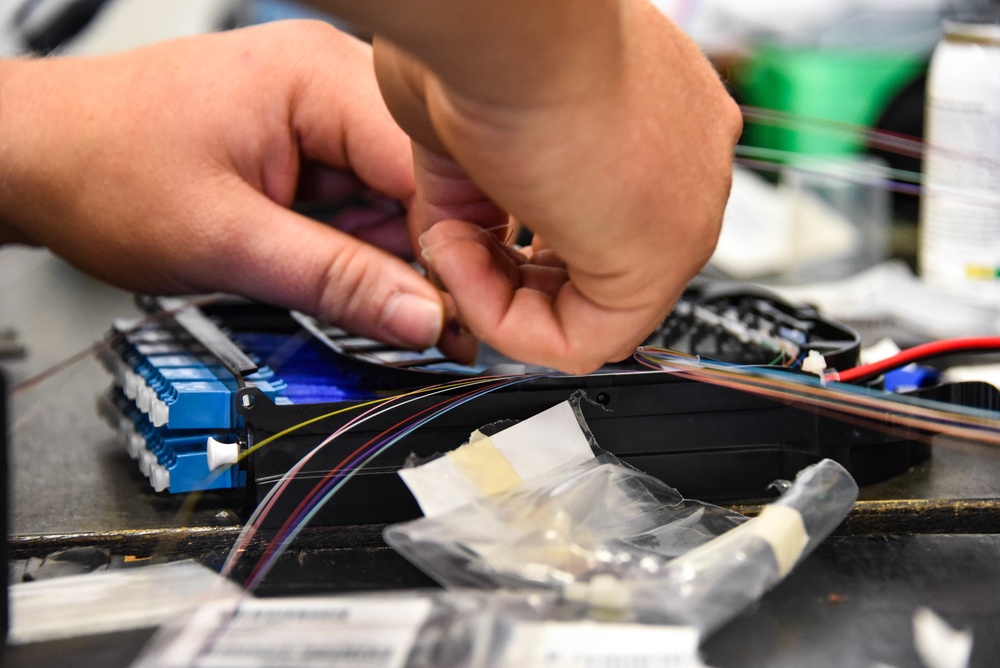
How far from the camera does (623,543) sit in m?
0.49

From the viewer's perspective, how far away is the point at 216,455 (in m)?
0.58

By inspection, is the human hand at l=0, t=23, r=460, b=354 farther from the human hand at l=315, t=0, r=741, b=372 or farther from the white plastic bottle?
the white plastic bottle

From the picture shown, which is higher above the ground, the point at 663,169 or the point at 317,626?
the point at 663,169

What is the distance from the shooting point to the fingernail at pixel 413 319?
29.4 inches

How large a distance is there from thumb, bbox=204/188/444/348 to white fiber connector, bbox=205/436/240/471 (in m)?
0.21

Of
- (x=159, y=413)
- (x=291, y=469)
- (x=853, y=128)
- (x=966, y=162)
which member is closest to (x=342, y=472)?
(x=291, y=469)

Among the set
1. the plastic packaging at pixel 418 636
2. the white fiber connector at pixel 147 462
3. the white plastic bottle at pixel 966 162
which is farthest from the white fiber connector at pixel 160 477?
the white plastic bottle at pixel 966 162

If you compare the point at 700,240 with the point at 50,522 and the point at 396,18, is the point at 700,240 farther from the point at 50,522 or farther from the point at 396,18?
the point at 50,522

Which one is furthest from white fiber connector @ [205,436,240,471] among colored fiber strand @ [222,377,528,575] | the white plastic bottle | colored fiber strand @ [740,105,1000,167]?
colored fiber strand @ [740,105,1000,167]

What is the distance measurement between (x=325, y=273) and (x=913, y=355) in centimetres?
45

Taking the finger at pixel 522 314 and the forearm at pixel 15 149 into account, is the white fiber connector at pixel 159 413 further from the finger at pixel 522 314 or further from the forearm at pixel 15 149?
the forearm at pixel 15 149

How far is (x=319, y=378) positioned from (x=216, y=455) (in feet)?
0.38

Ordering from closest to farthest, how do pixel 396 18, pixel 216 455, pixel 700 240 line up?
pixel 396 18 < pixel 700 240 < pixel 216 455

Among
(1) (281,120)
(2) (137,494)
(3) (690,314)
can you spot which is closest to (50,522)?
(2) (137,494)
